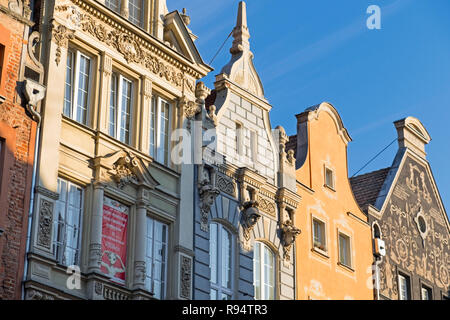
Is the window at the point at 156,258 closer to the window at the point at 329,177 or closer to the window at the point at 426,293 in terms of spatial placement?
the window at the point at 329,177

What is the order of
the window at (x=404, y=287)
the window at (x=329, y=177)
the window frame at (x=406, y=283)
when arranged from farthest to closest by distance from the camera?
the window at (x=404, y=287) → the window frame at (x=406, y=283) → the window at (x=329, y=177)

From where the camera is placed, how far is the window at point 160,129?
2998cm

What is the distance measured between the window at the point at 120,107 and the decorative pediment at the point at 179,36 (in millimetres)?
2607

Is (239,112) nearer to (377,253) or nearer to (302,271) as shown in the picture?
(302,271)

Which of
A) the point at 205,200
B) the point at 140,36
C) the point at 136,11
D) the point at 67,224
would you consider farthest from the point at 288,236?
the point at 67,224

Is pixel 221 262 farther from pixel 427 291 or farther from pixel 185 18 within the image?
pixel 427 291

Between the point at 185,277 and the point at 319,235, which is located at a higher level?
the point at 319,235

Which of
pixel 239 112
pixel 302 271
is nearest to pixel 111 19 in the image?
pixel 239 112

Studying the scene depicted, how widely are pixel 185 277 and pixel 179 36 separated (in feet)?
24.6

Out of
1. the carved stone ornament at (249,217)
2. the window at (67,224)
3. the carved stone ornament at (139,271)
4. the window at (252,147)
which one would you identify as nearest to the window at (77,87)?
the window at (67,224)

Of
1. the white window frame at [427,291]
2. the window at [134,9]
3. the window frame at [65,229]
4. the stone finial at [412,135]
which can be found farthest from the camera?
the stone finial at [412,135]

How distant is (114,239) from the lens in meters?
27.7

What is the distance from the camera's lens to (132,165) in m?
28.4

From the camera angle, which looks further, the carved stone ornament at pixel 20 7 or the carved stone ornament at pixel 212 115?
the carved stone ornament at pixel 212 115
